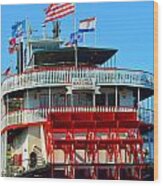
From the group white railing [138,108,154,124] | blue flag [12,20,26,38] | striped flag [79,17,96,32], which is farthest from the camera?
blue flag [12,20,26,38]

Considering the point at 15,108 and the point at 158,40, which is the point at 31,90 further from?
the point at 158,40

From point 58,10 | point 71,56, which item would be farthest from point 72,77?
point 58,10

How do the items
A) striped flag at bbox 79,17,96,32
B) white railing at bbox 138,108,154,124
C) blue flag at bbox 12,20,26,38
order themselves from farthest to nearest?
blue flag at bbox 12,20,26,38 < striped flag at bbox 79,17,96,32 < white railing at bbox 138,108,154,124

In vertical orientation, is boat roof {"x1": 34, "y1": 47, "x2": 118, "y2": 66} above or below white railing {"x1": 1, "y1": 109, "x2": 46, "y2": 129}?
above

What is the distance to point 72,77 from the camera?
13.4 ft

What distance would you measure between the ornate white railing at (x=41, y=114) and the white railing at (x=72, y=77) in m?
0.13

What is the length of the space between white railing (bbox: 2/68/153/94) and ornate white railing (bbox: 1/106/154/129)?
0.41ft

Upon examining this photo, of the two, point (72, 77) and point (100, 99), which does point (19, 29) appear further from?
point (100, 99)

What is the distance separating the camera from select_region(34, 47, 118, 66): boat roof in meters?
4.04

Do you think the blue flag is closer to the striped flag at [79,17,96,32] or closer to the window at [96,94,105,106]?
the striped flag at [79,17,96,32]

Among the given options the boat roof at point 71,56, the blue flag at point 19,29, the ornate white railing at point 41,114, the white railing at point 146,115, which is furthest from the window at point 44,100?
the white railing at point 146,115

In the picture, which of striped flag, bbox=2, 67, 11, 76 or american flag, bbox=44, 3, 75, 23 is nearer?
american flag, bbox=44, 3, 75, 23

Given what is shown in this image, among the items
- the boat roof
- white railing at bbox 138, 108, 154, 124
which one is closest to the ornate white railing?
white railing at bbox 138, 108, 154, 124

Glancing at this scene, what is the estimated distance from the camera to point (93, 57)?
4062mm
